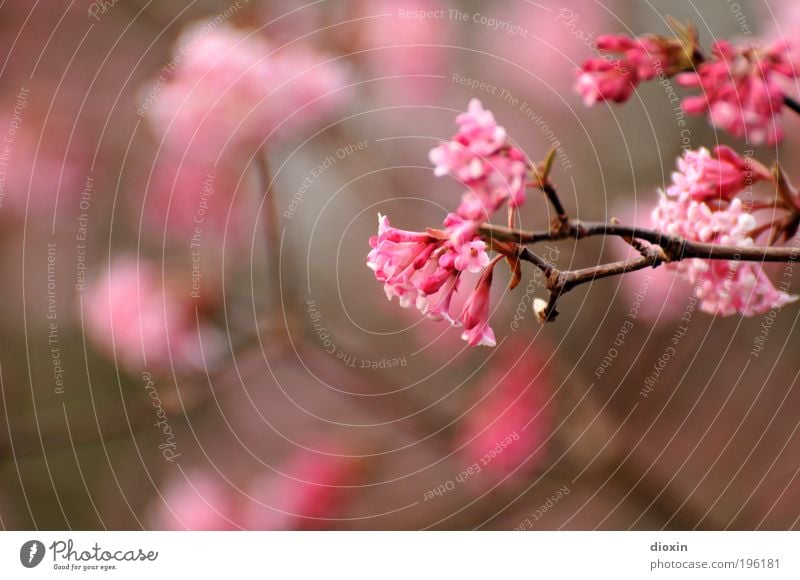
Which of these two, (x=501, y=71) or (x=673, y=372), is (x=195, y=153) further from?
(x=673, y=372)

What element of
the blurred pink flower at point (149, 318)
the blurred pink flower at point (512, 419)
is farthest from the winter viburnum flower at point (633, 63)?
the blurred pink flower at point (149, 318)

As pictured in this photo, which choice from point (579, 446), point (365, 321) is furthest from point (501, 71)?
point (579, 446)

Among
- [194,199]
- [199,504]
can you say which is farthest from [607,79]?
[199,504]

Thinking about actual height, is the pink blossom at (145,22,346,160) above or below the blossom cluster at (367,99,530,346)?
above

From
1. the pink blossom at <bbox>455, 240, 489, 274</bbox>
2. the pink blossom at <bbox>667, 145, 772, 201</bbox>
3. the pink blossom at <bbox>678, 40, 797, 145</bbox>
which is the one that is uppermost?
the pink blossom at <bbox>678, 40, 797, 145</bbox>

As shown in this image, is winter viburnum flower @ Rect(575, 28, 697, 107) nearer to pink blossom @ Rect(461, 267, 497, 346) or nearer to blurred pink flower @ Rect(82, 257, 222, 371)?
pink blossom @ Rect(461, 267, 497, 346)

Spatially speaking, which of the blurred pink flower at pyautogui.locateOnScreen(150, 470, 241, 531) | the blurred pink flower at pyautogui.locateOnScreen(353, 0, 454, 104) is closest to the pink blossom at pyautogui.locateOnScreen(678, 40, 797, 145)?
the blurred pink flower at pyautogui.locateOnScreen(353, 0, 454, 104)
